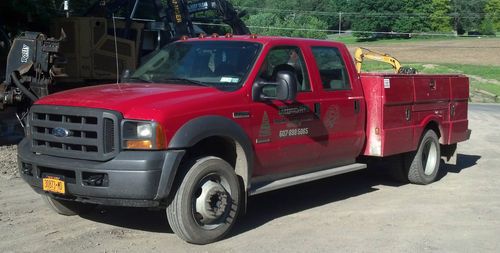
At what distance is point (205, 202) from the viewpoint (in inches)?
238

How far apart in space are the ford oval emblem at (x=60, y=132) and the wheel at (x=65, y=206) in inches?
47.3

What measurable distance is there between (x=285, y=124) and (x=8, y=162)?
5204 millimetres

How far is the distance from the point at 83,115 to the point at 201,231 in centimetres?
152

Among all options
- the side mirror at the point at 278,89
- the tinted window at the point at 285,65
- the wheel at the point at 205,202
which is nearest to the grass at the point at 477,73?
the tinted window at the point at 285,65

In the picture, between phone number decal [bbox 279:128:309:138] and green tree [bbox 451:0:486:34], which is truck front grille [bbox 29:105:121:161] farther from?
green tree [bbox 451:0:486:34]

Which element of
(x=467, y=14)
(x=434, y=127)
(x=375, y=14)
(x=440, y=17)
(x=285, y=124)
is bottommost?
(x=434, y=127)

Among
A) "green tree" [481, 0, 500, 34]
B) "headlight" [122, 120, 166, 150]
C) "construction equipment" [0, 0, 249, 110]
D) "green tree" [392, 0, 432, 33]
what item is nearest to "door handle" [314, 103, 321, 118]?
"headlight" [122, 120, 166, 150]

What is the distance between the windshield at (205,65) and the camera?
6.67 metres

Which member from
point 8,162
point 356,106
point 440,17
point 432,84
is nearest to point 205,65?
point 356,106

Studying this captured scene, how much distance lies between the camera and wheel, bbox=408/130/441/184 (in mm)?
9531

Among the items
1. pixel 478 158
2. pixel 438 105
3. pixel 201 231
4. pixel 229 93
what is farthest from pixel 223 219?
pixel 478 158

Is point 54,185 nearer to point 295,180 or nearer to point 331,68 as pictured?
point 295,180

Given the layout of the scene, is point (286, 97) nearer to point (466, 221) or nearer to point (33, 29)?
point (466, 221)

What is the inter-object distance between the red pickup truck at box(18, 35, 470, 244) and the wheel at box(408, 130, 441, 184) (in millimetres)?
1058
